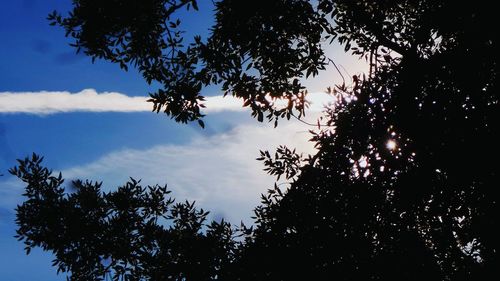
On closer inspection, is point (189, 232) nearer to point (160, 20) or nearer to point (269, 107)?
point (269, 107)

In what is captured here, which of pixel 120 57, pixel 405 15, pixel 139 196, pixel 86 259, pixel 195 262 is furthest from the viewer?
pixel 405 15

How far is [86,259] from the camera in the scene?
8.46 m

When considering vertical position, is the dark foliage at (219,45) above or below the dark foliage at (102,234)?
above

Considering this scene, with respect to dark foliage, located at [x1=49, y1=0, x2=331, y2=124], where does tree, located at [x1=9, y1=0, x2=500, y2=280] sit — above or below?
below

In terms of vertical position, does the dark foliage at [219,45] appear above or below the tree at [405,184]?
above

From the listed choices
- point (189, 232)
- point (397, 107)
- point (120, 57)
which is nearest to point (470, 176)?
point (397, 107)

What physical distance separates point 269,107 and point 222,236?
449cm

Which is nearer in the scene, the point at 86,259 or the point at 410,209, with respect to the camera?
the point at 410,209

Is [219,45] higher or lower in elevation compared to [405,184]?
higher

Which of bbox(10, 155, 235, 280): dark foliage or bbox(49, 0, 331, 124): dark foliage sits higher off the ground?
bbox(49, 0, 331, 124): dark foliage

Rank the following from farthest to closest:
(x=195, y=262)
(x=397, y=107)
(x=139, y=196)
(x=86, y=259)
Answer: (x=139, y=196), (x=86, y=259), (x=195, y=262), (x=397, y=107)

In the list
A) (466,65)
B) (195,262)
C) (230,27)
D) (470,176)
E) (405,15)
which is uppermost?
(405,15)

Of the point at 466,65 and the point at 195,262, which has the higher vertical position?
the point at 466,65

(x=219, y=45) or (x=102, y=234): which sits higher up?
(x=219, y=45)
